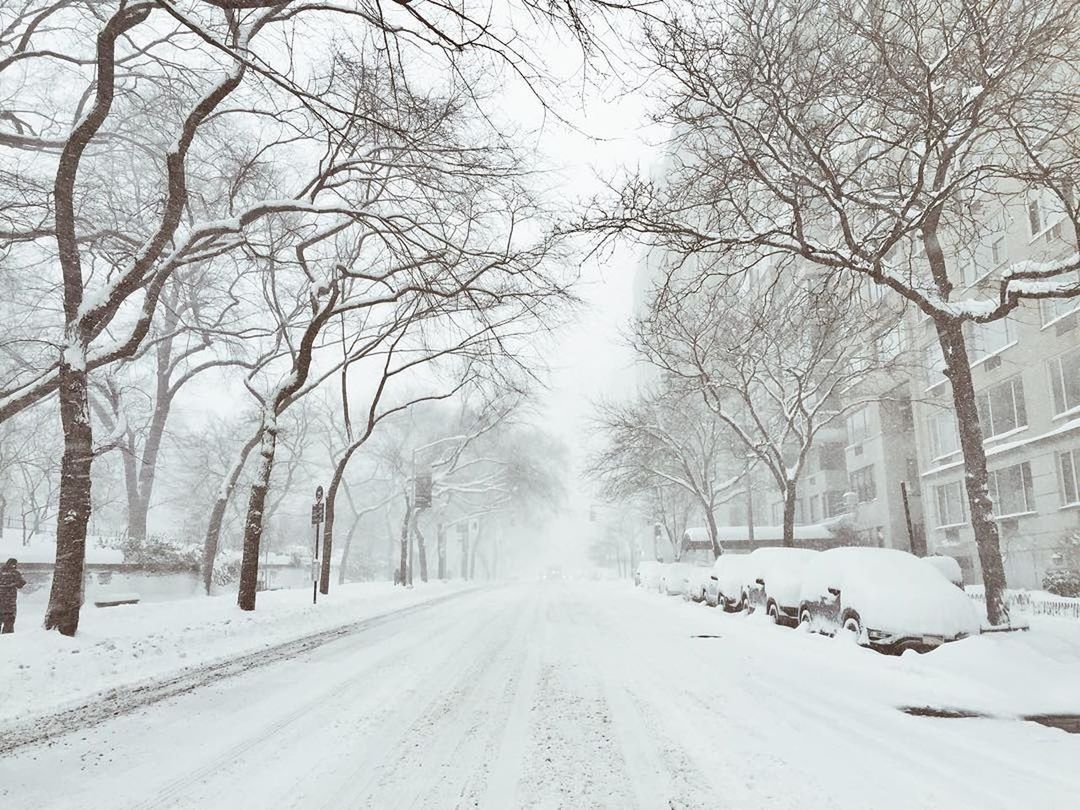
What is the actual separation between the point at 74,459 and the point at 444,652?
20.6ft

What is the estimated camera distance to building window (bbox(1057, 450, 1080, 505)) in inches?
781

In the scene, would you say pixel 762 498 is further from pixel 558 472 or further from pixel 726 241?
pixel 726 241

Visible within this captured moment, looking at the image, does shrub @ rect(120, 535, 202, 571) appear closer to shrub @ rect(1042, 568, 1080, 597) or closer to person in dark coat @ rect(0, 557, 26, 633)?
person in dark coat @ rect(0, 557, 26, 633)


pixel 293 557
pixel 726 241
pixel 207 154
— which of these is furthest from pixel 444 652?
pixel 293 557

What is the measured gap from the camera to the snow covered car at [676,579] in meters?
25.6

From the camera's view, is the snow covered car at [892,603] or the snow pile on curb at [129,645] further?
the snow covered car at [892,603]

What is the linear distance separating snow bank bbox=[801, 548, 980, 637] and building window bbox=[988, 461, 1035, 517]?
14.7m

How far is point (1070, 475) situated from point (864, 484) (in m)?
19.3

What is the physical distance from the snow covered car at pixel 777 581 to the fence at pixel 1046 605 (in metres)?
3.88

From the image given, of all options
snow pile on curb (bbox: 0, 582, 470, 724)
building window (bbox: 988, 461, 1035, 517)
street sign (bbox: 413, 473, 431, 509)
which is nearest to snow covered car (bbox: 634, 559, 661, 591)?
street sign (bbox: 413, 473, 431, 509)

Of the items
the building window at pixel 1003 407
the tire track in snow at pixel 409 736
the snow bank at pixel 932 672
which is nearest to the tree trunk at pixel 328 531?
the tire track in snow at pixel 409 736

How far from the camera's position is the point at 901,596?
30.9ft

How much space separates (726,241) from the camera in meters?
9.44

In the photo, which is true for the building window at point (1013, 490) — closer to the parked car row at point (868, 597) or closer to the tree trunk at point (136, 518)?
the parked car row at point (868, 597)
